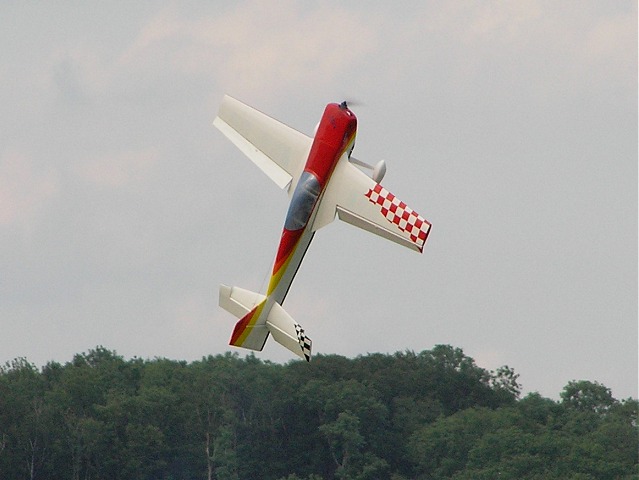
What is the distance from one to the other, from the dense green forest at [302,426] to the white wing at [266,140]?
29.2m

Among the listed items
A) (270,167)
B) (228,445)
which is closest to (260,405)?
(228,445)

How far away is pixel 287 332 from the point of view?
47.1m

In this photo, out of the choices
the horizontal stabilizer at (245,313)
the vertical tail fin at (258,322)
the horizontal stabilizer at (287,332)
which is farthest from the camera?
the horizontal stabilizer at (245,313)

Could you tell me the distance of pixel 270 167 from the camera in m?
48.1

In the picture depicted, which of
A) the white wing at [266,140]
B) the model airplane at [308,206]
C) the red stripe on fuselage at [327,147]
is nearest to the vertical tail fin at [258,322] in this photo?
the model airplane at [308,206]

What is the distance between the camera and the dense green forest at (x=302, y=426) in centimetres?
7775

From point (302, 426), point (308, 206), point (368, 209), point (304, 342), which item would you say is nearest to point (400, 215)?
point (368, 209)

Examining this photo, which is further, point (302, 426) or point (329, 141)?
point (302, 426)

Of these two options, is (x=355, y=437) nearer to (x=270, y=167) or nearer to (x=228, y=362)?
(x=228, y=362)

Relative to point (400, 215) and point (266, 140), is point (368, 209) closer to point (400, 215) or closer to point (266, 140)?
point (400, 215)

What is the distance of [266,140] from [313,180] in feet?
8.89

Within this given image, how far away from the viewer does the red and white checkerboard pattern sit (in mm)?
45281

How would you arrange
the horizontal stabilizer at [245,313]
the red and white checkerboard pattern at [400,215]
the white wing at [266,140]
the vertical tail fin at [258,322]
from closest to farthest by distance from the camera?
the red and white checkerboard pattern at [400,215], the vertical tail fin at [258,322], the horizontal stabilizer at [245,313], the white wing at [266,140]

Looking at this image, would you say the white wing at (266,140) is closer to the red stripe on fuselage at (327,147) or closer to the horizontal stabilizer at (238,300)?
the red stripe on fuselage at (327,147)
